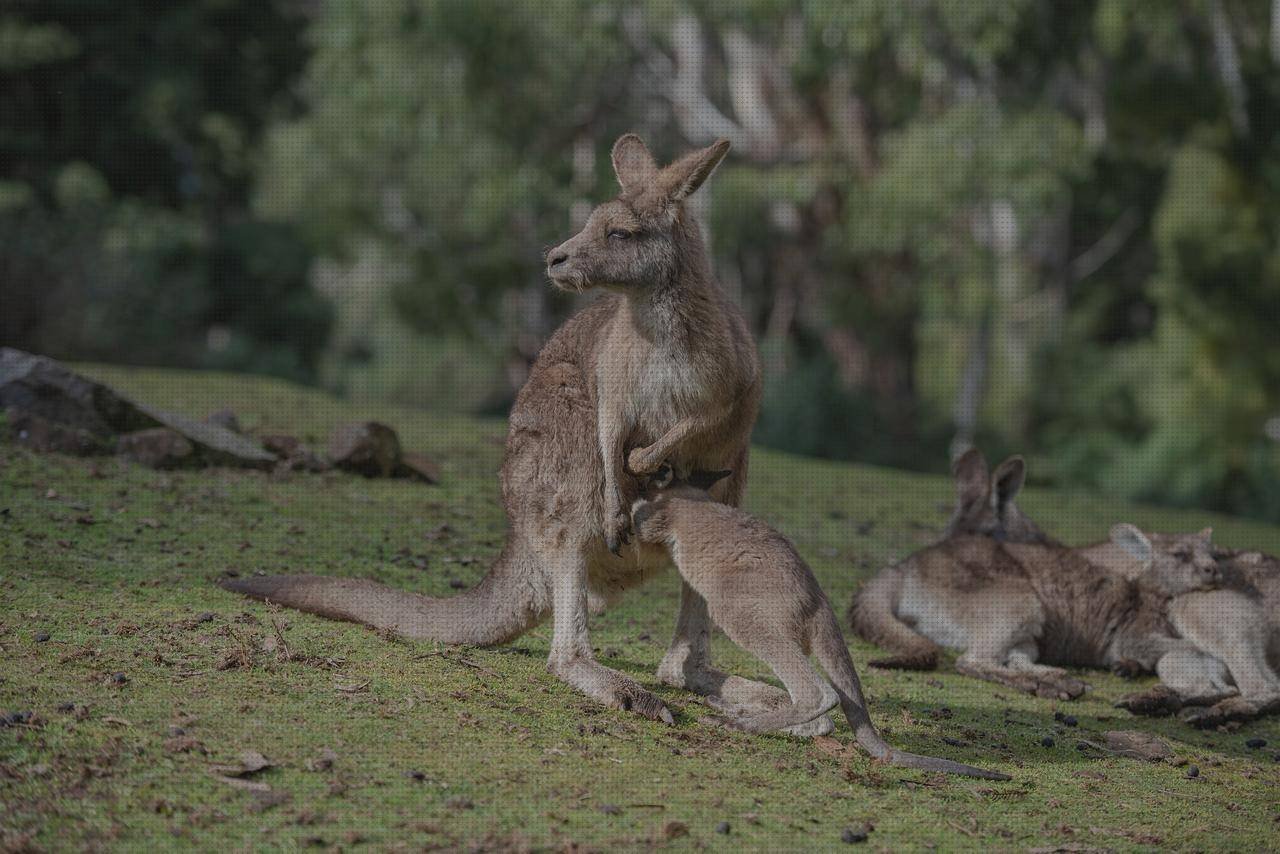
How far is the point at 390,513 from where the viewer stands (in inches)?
307

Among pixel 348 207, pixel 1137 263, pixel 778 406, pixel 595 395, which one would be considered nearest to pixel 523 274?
pixel 348 207

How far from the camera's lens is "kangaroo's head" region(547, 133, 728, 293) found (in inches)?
197

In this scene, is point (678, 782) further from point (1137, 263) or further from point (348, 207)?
point (1137, 263)

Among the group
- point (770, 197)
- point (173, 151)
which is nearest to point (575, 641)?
point (770, 197)

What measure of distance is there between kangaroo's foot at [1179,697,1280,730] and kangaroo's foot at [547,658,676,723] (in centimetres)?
254

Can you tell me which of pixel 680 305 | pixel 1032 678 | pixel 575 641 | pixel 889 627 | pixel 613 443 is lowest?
pixel 1032 678

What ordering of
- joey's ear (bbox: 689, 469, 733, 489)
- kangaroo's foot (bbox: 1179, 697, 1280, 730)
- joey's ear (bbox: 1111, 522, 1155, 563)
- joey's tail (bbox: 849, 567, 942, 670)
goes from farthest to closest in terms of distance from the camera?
joey's ear (bbox: 1111, 522, 1155, 563), joey's tail (bbox: 849, 567, 942, 670), kangaroo's foot (bbox: 1179, 697, 1280, 730), joey's ear (bbox: 689, 469, 733, 489)

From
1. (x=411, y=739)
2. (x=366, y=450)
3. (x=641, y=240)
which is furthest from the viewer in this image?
(x=366, y=450)

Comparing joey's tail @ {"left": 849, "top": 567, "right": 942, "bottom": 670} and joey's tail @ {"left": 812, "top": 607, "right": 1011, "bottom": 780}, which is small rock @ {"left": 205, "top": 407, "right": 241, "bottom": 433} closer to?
joey's tail @ {"left": 849, "top": 567, "right": 942, "bottom": 670}

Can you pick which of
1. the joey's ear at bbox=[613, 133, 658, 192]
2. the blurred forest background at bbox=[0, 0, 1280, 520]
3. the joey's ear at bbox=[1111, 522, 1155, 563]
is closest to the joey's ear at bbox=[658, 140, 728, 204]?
the joey's ear at bbox=[613, 133, 658, 192]

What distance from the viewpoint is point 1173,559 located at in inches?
279

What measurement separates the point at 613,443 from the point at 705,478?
413 mm

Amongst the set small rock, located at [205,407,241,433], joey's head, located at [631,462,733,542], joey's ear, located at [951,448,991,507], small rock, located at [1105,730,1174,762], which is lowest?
small rock, located at [1105,730,1174,762]

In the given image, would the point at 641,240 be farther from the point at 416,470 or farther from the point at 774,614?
the point at 416,470
